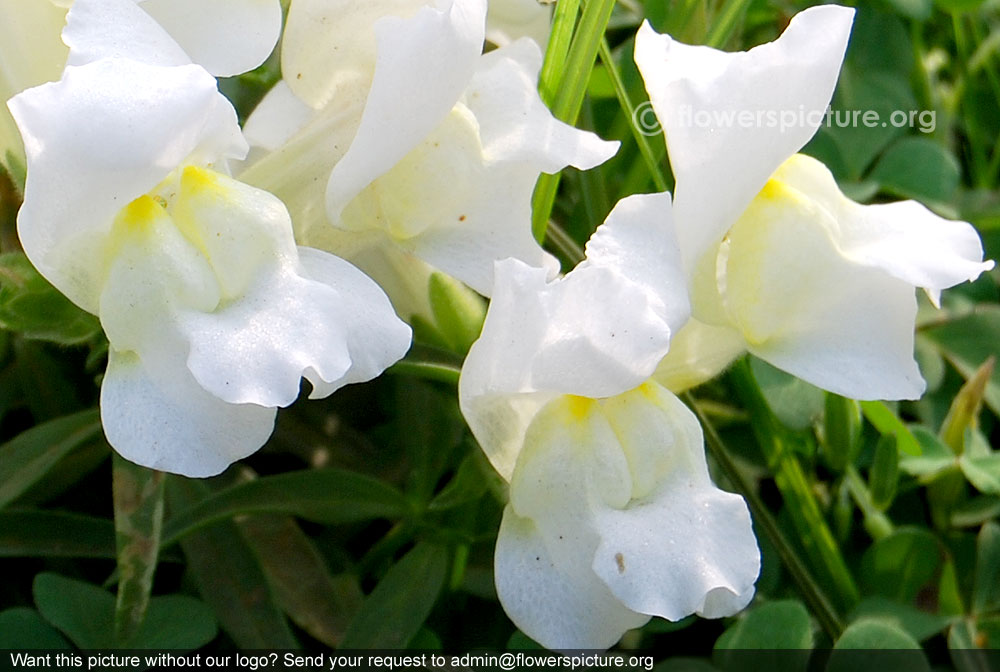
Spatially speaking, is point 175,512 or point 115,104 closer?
point 115,104

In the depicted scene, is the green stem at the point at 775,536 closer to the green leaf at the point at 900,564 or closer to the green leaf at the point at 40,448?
the green leaf at the point at 900,564

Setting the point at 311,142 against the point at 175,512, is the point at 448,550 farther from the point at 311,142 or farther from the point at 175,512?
the point at 311,142


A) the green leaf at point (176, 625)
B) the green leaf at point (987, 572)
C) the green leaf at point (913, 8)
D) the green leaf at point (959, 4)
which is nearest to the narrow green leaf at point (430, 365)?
the green leaf at point (176, 625)

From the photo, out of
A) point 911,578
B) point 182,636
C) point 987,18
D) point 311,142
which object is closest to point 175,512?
point 182,636

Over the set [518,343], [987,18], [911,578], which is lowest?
[911,578]

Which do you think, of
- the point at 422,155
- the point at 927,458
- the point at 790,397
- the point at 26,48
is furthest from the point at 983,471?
the point at 26,48

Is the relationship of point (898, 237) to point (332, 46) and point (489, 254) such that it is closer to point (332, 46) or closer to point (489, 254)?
point (489, 254)
